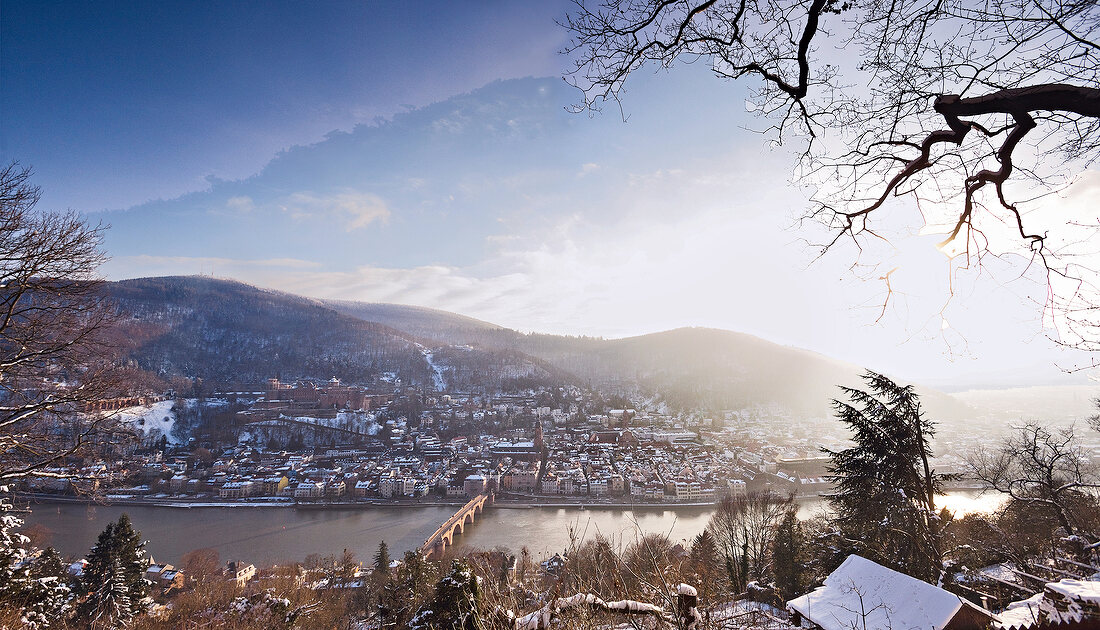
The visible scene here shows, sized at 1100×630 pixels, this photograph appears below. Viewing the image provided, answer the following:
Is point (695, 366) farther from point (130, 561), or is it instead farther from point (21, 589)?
point (21, 589)

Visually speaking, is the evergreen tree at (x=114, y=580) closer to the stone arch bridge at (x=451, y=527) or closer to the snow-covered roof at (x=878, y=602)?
the stone arch bridge at (x=451, y=527)

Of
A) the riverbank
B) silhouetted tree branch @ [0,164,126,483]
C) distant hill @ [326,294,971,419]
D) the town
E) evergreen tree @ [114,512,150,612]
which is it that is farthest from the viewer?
distant hill @ [326,294,971,419]

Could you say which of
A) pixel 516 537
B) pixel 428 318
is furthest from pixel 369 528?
pixel 428 318

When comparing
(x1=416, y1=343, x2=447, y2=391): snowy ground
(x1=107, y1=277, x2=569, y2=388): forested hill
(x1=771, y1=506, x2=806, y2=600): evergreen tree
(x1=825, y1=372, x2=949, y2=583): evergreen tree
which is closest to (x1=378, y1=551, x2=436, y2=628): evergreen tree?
(x1=771, y1=506, x2=806, y2=600): evergreen tree

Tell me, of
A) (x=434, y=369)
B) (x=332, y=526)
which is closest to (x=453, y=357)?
(x=434, y=369)

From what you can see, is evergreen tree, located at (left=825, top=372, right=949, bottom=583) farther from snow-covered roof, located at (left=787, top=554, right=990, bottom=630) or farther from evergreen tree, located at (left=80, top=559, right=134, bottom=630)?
evergreen tree, located at (left=80, top=559, right=134, bottom=630)

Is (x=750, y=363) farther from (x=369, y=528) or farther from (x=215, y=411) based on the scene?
(x=215, y=411)
